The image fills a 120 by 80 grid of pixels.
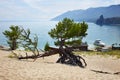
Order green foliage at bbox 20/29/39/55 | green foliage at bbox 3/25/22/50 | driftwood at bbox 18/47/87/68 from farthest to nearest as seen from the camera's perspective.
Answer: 1. green foliage at bbox 3/25/22/50
2. green foliage at bbox 20/29/39/55
3. driftwood at bbox 18/47/87/68

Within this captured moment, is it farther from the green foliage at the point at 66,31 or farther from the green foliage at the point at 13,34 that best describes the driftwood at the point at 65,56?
the green foliage at the point at 13,34

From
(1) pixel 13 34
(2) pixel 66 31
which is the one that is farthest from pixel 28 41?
(1) pixel 13 34

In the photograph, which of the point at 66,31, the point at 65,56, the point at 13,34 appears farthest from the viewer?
the point at 13,34

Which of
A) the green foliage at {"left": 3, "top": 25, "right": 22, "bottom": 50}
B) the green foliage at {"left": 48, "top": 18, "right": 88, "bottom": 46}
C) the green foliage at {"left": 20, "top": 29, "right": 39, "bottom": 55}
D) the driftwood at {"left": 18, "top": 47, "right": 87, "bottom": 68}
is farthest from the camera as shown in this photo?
the green foliage at {"left": 3, "top": 25, "right": 22, "bottom": 50}

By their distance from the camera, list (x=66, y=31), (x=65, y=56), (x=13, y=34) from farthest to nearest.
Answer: (x=13, y=34) < (x=66, y=31) < (x=65, y=56)

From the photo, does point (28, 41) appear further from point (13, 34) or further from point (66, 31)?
point (13, 34)

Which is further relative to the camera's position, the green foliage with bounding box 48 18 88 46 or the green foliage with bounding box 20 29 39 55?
the green foliage with bounding box 48 18 88 46

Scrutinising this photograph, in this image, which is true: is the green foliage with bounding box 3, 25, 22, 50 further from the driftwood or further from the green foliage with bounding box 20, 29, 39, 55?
the driftwood

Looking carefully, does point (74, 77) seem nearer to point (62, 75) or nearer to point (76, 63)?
point (62, 75)

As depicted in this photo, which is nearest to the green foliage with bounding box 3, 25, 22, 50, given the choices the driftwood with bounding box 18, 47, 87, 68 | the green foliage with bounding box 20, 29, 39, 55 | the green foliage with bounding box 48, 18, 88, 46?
the green foliage with bounding box 48, 18, 88, 46

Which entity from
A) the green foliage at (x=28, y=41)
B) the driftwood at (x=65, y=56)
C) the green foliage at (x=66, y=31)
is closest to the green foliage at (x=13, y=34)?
the green foliage at (x=66, y=31)

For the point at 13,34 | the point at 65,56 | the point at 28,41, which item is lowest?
the point at 65,56

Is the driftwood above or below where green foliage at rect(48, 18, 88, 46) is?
below

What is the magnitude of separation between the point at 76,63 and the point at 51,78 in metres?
12.0
